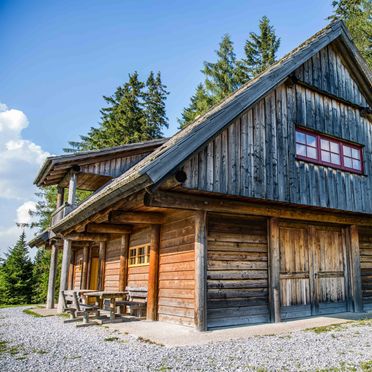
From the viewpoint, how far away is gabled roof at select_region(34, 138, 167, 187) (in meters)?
13.3

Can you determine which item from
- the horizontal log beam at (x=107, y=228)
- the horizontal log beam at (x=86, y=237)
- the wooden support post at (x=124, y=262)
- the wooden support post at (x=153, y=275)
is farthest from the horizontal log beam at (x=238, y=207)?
the horizontal log beam at (x=86, y=237)

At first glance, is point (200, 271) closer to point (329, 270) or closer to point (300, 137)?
point (300, 137)

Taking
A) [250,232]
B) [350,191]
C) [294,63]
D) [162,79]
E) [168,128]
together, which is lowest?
[250,232]

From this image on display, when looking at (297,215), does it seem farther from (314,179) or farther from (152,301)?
(152,301)

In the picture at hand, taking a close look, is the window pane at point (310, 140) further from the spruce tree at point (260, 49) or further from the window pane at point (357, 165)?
the spruce tree at point (260, 49)

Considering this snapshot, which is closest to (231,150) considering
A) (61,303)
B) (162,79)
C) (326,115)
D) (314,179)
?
(314,179)

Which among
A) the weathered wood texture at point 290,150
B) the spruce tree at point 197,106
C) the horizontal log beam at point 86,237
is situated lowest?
the horizontal log beam at point 86,237

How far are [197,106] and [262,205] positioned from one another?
21365mm

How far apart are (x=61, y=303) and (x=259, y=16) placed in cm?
2687

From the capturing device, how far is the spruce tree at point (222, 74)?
27750 millimetres

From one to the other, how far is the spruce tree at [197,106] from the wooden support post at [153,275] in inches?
642

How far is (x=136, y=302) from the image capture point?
9.38m

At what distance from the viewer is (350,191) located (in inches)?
397

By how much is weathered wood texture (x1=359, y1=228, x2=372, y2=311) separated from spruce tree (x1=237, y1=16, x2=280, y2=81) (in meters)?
19.2
